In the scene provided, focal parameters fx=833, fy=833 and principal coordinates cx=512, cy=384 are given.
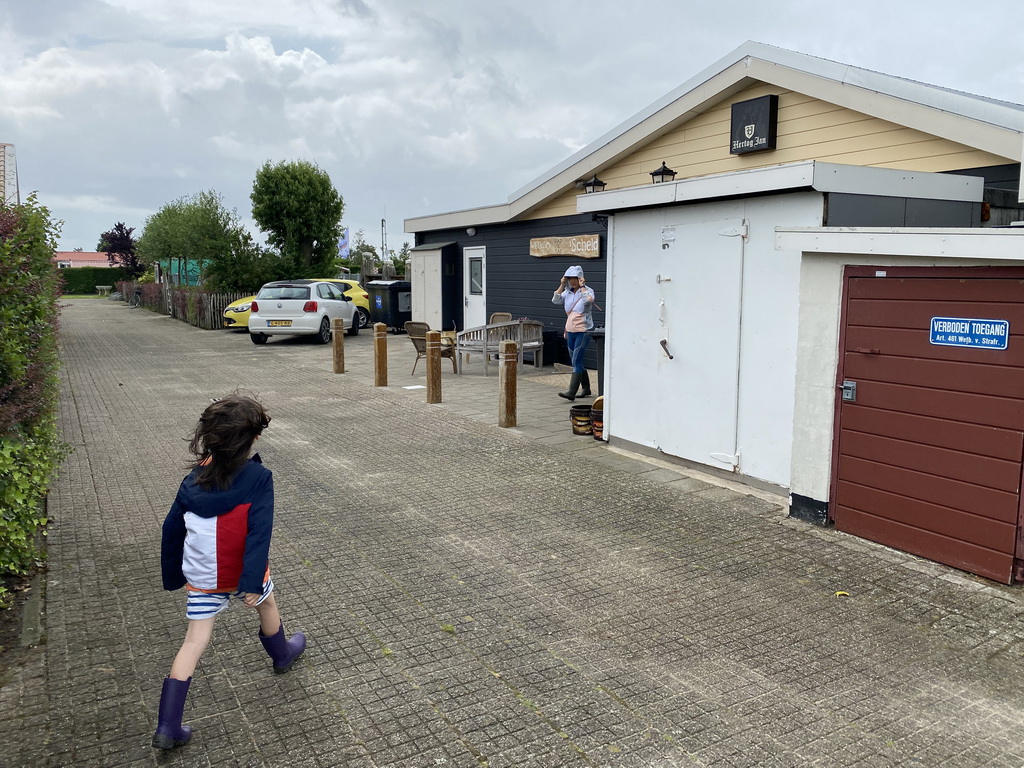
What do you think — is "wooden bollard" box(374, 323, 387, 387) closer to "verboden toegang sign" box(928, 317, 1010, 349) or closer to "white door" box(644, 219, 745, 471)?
"white door" box(644, 219, 745, 471)

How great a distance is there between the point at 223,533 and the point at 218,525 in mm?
39

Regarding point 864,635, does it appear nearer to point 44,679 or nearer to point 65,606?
point 44,679

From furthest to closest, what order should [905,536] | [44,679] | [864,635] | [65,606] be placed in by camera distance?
[905,536], [65,606], [864,635], [44,679]

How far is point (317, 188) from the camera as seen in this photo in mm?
29844

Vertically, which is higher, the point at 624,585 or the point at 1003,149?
the point at 1003,149

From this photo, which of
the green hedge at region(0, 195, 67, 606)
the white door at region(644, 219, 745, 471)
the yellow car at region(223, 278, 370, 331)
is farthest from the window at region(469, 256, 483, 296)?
the green hedge at region(0, 195, 67, 606)

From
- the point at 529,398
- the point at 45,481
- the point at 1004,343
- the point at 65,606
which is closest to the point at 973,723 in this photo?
the point at 1004,343

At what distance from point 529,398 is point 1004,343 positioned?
7.37 metres

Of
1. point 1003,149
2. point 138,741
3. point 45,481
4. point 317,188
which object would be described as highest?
point 317,188

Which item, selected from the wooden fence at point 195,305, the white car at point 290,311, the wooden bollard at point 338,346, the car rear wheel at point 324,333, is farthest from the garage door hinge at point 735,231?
the wooden fence at point 195,305

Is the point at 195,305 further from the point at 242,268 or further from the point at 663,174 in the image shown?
the point at 663,174

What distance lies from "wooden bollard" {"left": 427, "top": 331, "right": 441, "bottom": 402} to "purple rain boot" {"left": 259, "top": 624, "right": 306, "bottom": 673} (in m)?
7.33

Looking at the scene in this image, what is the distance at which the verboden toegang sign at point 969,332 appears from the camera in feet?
15.8

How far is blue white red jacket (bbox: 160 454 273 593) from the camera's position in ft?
10.9
